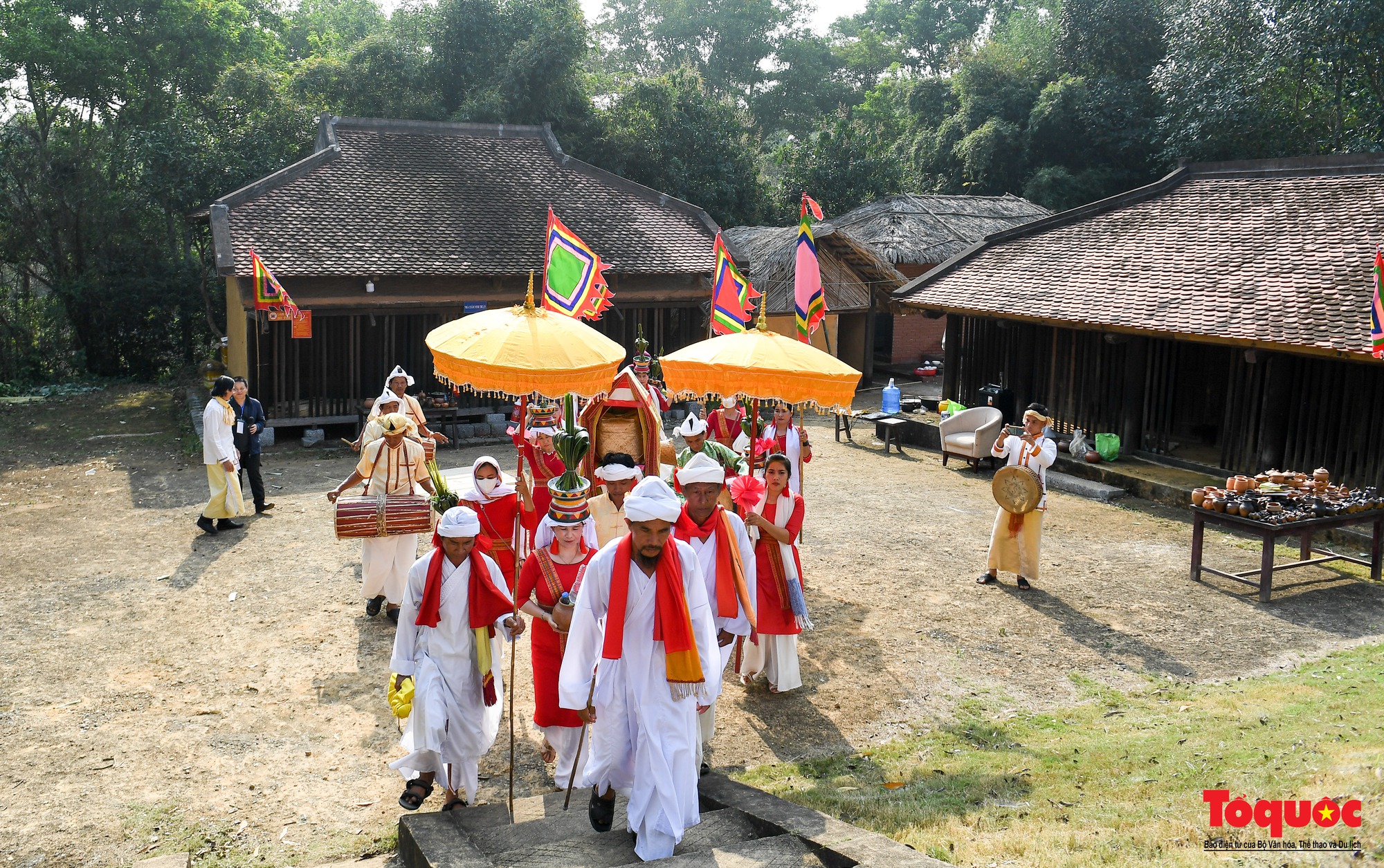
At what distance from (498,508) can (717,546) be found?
1965 mm

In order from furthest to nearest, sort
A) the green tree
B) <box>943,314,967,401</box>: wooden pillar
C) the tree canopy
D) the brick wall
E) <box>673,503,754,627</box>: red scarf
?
the green tree → the brick wall → the tree canopy → <box>943,314,967,401</box>: wooden pillar → <box>673,503,754,627</box>: red scarf

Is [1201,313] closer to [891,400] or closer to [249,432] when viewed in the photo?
[891,400]

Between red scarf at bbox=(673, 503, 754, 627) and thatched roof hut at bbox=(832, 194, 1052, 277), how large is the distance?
1924 cm

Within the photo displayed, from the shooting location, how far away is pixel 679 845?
4.85 meters

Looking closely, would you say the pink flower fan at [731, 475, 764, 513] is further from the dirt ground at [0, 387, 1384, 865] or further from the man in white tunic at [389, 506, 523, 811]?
the man in white tunic at [389, 506, 523, 811]

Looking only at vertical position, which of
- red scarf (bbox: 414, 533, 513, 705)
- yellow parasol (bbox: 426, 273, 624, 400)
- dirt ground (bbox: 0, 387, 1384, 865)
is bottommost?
dirt ground (bbox: 0, 387, 1384, 865)

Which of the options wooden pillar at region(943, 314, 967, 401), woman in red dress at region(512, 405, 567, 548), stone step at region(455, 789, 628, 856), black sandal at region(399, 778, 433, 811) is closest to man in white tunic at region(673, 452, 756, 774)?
stone step at region(455, 789, 628, 856)

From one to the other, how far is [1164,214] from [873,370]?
31.2 ft

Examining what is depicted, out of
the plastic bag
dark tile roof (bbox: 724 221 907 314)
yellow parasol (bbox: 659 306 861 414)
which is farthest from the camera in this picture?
dark tile roof (bbox: 724 221 907 314)

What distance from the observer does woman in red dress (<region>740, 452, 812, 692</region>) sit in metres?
7.30

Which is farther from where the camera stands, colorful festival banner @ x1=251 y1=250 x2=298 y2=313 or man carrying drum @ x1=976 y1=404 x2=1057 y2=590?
colorful festival banner @ x1=251 y1=250 x2=298 y2=313

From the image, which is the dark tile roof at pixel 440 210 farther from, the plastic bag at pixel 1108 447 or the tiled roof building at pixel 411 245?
the plastic bag at pixel 1108 447

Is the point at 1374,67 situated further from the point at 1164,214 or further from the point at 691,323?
the point at 691,323

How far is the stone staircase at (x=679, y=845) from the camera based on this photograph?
459 centimetres
